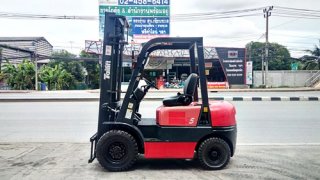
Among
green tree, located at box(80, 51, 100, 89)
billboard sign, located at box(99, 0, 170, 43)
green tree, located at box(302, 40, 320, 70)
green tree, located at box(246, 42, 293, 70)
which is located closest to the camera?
billboard sign, located at box(99, 0, 170, 43)

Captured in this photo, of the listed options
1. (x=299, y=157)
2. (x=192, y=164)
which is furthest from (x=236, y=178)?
(x=299, y=157)

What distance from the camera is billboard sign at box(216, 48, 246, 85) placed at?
42094 millimetres

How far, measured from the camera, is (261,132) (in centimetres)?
984

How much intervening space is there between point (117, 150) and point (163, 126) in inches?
32.0

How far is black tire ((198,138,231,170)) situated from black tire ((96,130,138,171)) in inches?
41.6

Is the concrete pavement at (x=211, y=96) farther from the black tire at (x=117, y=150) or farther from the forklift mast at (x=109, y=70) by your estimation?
the black tire at (x=117, y=150)

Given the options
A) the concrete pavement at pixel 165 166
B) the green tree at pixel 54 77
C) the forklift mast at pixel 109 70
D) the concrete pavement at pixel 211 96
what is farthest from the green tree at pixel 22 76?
the forklift mast at pixel 109 70

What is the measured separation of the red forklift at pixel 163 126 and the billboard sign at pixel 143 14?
13.3 m

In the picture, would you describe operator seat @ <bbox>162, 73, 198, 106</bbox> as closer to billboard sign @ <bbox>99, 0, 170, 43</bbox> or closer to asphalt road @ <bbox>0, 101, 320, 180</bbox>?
asphalt road @ <bbox>0, 101, 320, 180</bbox>

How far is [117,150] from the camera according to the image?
5.83m

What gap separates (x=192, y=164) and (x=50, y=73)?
38.3 meters

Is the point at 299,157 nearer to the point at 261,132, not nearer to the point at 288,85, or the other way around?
the point at 261,132

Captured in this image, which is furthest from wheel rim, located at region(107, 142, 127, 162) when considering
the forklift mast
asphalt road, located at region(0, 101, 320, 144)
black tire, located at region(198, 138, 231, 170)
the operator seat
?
asphalt road, located at region(0, 101, 320, 144)

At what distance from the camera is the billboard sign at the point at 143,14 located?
19.3 metres
